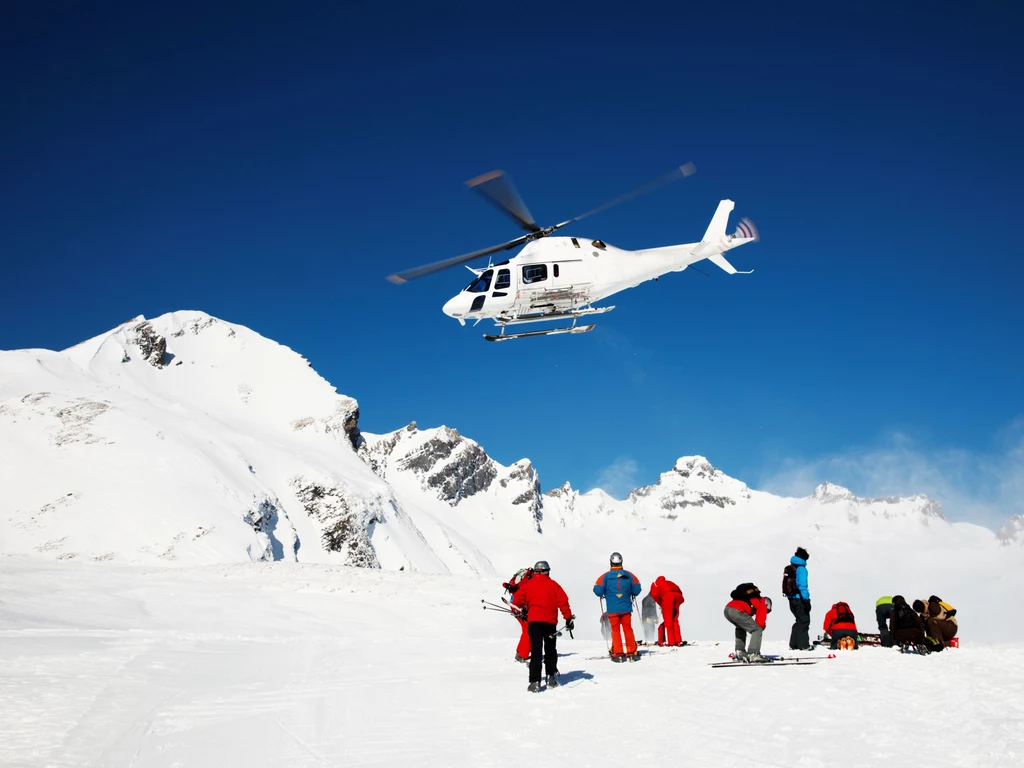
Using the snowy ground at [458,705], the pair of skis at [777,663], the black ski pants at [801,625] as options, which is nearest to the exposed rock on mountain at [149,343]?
the snowy ground at [458,705]

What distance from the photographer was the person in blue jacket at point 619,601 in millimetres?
13273

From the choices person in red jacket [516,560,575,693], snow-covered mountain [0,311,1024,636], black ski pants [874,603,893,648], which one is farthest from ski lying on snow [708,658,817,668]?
snow-covered mountain [0,311,1024,636]

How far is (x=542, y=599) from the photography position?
1116cm

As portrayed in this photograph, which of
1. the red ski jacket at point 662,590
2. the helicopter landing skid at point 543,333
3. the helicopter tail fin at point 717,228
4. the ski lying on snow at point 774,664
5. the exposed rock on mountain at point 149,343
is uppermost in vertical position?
the exposed rock on mountain at point 149,343

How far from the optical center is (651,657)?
14.1m

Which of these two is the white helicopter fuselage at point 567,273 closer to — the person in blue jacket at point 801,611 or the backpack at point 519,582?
the backpack at point 519,582

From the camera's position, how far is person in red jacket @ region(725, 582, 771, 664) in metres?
12.4

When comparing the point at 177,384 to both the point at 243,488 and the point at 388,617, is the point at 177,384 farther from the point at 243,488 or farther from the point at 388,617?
the point at 388,617

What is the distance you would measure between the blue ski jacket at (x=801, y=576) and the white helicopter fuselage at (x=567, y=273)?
11.9 meters

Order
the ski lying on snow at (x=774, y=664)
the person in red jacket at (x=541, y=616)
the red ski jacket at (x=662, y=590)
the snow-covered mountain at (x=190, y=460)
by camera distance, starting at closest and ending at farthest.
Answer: the person in red jacket at (x=541, y=616), the ski lying on snow at (x=774, y=664), the red ski jacket at (x=662, y=590), the snow-covered mountain at (x=190, y=460)

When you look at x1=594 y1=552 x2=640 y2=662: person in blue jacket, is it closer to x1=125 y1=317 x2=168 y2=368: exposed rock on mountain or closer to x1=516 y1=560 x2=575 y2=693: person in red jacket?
x1=516 y1=560 x2=575 y2=693: person in red jacket

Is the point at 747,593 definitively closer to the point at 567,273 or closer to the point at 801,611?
the point at 801,611

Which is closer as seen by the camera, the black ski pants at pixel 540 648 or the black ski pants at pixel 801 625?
the black ski pants at pixel 540 648

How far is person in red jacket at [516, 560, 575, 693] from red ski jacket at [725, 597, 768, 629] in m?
3.04
